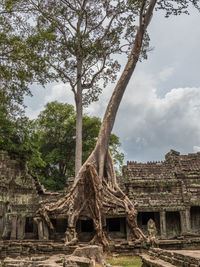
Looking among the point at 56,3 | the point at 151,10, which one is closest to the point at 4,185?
the point at 56,3

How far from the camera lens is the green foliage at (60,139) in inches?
1093

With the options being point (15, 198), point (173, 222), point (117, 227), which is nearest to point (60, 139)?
point (15, 198)

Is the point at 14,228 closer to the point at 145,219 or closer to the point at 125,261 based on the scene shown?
the point at 125,261

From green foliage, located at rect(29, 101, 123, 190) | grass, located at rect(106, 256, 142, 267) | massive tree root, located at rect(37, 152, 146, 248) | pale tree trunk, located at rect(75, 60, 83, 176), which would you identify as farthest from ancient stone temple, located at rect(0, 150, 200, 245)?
green foliage, located at rect(29, 101, 123, 190)

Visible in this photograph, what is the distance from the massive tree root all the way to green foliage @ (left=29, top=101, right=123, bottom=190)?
15.2 m

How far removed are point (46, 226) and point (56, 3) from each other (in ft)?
43.0

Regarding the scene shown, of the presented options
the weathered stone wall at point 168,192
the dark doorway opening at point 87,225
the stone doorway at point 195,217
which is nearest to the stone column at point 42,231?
the dark doorway opening at point 87,225

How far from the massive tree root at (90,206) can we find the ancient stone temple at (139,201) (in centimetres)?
41

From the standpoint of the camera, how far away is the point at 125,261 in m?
9.26

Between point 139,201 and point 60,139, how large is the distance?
16235 millimetres

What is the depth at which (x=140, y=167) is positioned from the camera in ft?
56.7

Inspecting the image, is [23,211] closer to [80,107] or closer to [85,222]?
[85,222]

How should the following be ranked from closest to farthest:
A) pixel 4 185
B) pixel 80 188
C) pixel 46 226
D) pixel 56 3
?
pixel 80 188, pixel 46 226, pixel 4 185, pixel 56 3

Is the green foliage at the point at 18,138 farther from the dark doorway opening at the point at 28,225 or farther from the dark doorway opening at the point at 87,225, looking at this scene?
the dark doorway opening at the point at 87,225
